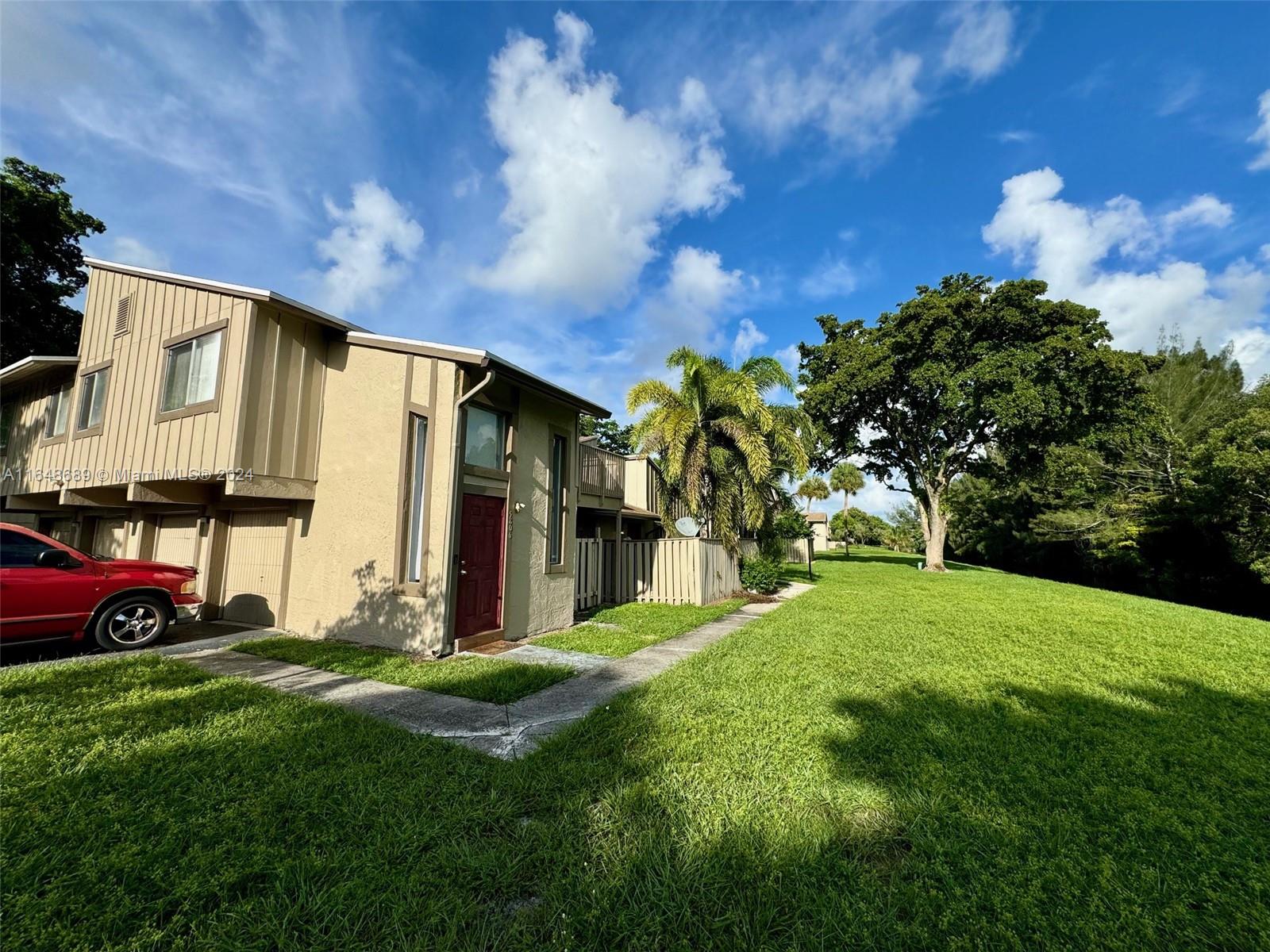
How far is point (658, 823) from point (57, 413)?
16074mm

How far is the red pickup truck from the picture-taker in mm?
6086

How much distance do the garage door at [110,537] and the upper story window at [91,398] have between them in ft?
7.83

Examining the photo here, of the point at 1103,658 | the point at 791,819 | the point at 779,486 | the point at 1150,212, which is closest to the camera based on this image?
the point at 791,819

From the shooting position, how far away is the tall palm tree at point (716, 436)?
12094 millimetres

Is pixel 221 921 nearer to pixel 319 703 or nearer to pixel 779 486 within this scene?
pixel 319 703

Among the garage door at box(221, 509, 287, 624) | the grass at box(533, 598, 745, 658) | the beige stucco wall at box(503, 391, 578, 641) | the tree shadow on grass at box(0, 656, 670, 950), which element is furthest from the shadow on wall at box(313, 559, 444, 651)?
the tree shadow on grass at box(0, 656, 670, 950)

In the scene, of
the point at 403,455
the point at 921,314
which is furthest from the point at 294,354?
the point at 921,314

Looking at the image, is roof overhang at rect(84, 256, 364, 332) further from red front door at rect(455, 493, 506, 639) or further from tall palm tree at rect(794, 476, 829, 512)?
tall palm tree at rect(794, 476, 829, 512)

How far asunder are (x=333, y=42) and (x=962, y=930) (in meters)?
12.7

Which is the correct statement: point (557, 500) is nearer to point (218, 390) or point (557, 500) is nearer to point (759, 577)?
point (218, 390)

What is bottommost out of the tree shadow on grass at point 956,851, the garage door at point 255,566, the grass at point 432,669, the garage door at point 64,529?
the tree shadow on grass at point 956,851

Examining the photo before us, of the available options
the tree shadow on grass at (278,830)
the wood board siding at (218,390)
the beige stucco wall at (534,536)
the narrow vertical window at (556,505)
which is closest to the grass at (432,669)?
the tree shadow on grass at (278,830)

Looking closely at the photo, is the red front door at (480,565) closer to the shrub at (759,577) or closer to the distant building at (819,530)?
the shrub at (759,577)

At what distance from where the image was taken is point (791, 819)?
2873 mm
